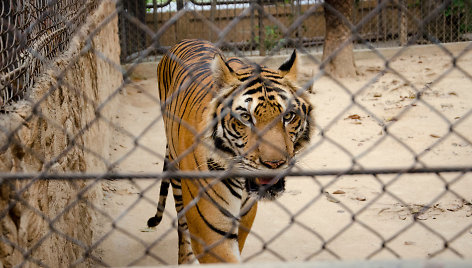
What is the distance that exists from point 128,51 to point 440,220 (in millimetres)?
7461

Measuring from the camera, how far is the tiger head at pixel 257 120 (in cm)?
251

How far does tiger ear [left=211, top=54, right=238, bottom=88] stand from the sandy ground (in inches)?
20.4

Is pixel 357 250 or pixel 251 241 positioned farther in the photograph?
pixel 251 241

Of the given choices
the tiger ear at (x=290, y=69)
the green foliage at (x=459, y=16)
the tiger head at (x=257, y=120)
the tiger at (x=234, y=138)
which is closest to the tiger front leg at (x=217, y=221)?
the tiger at (x=234, y=138)

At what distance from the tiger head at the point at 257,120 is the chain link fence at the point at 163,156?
0.50 ft

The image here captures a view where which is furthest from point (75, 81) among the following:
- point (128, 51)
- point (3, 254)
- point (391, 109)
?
point (128, 51)

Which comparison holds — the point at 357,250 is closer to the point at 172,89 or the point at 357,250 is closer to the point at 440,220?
the point at 440,220

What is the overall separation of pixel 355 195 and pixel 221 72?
108 inches

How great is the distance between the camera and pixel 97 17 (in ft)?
20.1

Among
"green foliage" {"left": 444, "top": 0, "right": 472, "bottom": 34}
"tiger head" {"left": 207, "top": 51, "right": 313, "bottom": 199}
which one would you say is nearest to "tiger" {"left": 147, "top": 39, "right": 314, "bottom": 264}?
"tiger head" {"left": 207, "top": 51, "right": 313, "bottom": 199}

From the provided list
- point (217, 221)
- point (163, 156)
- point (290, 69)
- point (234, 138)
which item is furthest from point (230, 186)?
point (163, 156)

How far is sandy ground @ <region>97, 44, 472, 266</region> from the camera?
13.0 feet

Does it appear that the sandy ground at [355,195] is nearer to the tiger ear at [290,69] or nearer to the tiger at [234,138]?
the tiger at [234,138]

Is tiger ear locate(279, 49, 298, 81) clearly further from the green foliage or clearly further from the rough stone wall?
the green foliage
